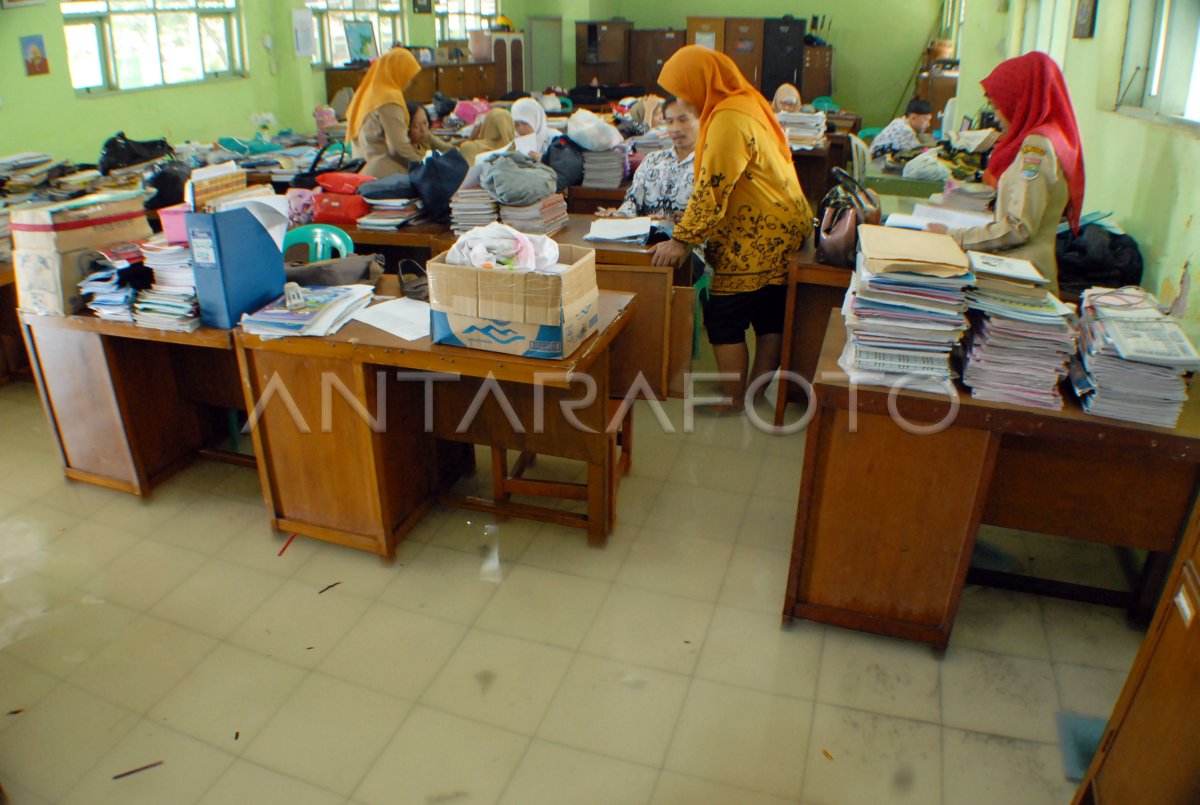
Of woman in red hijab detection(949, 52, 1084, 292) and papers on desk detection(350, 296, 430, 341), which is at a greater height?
woman in red hijab detection(949, 52, 1084, 292)

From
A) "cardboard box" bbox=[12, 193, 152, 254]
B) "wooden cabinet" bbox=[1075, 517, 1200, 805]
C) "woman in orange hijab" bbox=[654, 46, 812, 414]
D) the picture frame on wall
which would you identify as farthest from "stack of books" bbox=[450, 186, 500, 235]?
the picture frame on wall

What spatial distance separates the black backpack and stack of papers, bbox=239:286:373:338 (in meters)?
1.21

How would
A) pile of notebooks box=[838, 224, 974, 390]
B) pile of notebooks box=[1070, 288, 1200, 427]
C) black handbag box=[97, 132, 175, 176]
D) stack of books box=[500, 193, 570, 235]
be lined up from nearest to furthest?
pile of notebooks box=[1070, 288, 1200, 427] → pile of notebooks box=[838, 224, 974, 390] → stack of books box=[500, 193, 570, 235] → black handbag box=[97, 132, 175, 176]

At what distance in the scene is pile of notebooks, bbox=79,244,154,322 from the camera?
2.73 m

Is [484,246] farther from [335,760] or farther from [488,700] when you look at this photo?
[335,760]

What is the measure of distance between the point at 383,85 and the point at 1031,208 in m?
3.35

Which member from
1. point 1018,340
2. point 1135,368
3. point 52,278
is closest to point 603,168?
point 52,278

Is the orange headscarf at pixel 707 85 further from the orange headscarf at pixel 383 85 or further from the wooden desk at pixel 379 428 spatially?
the orange headscarf at pixel 383 85

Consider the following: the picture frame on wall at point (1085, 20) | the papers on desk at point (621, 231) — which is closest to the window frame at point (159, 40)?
the papers on desk at point (621, 231)

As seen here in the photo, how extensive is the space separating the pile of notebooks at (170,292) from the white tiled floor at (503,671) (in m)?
0.77

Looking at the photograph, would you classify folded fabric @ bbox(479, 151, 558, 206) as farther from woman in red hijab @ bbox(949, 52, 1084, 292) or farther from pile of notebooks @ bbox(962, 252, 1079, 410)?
pile of notebooks @ bbox(962, 252, 1079, 410)

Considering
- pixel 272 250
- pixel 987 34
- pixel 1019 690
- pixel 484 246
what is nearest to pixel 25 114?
pixel 272 250

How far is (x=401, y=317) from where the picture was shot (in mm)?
2611

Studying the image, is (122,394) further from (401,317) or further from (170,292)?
(401,317)
